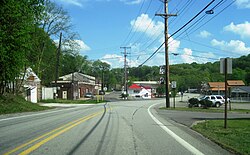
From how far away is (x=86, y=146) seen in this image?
8.86 metres

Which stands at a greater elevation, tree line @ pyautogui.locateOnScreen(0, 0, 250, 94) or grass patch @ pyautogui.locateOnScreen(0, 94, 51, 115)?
tree line @ pyautogui.locateOnScreen(0, 0, 250, 94)

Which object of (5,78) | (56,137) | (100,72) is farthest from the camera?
(100,72)

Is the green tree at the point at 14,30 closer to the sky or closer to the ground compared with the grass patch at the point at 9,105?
closer to the sky

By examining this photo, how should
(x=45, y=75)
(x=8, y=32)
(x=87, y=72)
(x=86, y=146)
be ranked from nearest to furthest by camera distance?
1. (x=86, y=146)
2. (x=8, y=32)
3. (x=45, y=75)
4. (x=87, y=72)

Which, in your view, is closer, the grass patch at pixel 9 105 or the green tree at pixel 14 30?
the green tree at pixel 14 30

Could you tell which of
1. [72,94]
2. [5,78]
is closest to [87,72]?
[72,94]

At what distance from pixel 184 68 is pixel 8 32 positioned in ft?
362

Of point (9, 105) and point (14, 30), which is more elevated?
point (14, 30)

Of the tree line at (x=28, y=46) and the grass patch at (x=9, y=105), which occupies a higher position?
the tree line at (x=28, y=46)

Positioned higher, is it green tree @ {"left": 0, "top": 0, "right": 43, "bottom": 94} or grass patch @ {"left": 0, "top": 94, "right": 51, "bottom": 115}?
green tree @ {"left": 0, "top": 0, "right": 43, "bottom": 94}

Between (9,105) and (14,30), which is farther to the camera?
(9,105)

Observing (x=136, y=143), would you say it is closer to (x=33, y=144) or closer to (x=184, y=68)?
(x=33, y=144)

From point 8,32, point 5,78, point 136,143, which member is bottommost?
point 136,143

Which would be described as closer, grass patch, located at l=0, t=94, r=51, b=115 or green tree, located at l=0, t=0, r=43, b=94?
green tree, located at l=0, t=0, r=43, b=94
